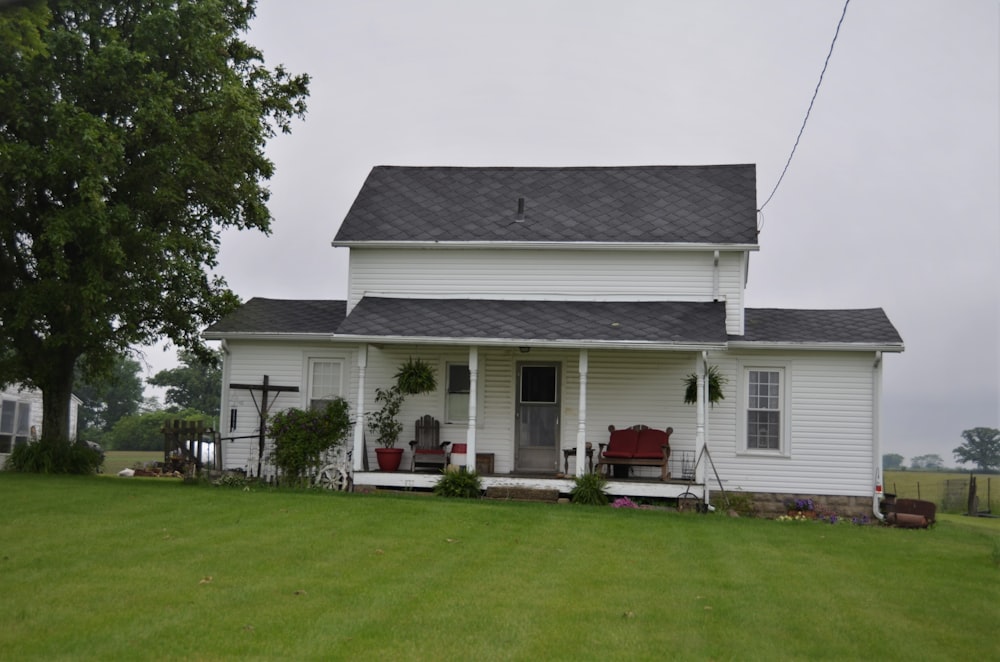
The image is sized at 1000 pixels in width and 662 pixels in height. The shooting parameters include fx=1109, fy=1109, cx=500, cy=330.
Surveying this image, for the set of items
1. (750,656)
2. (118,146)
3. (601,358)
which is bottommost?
(750,656)

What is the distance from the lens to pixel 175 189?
22391 millimetres

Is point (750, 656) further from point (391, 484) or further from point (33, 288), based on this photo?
point (33, 288)

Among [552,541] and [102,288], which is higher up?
[102,288]

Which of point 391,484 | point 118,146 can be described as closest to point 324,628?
Answer: point 391,484

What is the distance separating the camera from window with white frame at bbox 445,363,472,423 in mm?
21531

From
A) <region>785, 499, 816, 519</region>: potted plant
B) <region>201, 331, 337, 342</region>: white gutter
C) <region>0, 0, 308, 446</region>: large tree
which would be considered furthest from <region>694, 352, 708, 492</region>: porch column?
<region>0, 0, 308, 446</region>: large tree

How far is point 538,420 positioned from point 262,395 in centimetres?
541

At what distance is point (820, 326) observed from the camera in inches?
824

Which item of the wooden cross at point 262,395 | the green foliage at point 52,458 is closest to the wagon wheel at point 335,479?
the wooden cross at point 262,395

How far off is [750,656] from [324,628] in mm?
3265

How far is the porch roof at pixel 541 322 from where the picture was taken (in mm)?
19297

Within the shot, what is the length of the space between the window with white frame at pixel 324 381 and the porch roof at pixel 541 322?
133 centimetres

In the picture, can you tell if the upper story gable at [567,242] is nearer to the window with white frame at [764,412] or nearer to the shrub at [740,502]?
the window with white frame at [764,412]

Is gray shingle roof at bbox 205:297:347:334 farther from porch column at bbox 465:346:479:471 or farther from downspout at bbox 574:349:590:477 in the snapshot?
downspout at bbox 574:349:590:477
